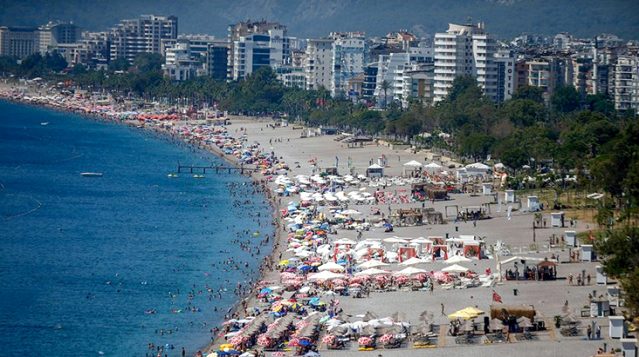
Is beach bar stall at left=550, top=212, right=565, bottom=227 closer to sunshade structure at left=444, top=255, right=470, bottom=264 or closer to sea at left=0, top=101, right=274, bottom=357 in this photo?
sunshade structure at left=444, top=255, right=470, bottom=264

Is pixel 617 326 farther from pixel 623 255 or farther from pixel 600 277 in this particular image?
pixel 600 277

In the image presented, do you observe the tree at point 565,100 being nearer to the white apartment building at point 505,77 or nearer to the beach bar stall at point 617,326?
the white apartment building at point 505,77

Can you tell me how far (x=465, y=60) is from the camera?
4835 inches

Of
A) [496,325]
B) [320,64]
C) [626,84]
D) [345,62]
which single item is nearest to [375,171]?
[496,325]

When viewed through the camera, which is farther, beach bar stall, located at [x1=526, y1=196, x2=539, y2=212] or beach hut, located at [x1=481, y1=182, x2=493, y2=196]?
beach hut, located at [x1=481, y1=182, x2=493, y2=196]

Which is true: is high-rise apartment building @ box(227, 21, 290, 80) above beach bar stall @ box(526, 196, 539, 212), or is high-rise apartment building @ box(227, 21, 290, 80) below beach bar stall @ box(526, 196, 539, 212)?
above

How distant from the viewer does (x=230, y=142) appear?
107 m

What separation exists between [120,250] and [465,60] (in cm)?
6534

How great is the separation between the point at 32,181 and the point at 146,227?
24550 millimetres

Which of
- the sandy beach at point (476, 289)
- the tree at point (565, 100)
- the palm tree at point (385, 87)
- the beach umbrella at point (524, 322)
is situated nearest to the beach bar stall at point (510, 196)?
the sandy beach at point (476, 289)

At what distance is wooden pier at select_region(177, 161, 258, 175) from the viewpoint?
302 feet

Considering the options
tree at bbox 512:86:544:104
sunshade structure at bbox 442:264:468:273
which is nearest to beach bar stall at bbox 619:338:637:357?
sunshade structure at bbox 442:264:468:273

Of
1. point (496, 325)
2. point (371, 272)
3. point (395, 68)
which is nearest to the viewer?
point (496, 325)

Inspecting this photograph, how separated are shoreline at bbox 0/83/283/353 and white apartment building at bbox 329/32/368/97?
719 inches
